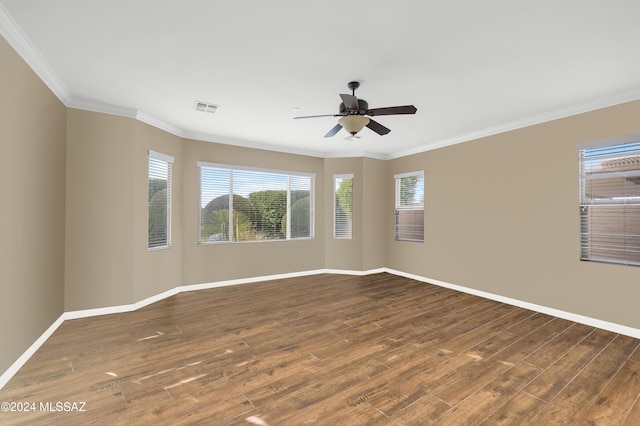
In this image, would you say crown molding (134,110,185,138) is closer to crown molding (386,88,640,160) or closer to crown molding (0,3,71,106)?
crown molding (0,3,71,106)

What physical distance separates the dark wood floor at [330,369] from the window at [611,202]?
94cm

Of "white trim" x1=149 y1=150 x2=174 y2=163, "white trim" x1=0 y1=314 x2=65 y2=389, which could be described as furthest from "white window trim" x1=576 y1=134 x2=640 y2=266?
"white trim" x1=0 y1=314 x2=65 y2=389

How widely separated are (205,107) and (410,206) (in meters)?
4.22

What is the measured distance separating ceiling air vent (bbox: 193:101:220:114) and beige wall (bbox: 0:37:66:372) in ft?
4.60

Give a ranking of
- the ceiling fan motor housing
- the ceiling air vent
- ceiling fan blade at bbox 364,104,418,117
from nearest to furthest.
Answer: ceiling fan blade at bbox 364,104,418,117, the ceiling fan motor housing, the ceiling air vent

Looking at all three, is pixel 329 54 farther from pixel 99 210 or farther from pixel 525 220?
pixel 525 220

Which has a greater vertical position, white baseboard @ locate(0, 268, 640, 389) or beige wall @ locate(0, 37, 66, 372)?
beige wall @ locate(0, 37, 66, 372)

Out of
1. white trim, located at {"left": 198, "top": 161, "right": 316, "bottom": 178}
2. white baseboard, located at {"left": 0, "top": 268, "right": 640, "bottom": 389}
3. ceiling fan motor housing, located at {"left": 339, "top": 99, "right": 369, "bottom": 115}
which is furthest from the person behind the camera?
white trim, located at {"left": 198, "top": 161, "right": 316, "bottom": 178}

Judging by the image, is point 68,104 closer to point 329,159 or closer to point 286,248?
point 286,248

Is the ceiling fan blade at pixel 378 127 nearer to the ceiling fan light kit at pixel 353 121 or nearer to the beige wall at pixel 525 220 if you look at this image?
the ceiling fan light kit at pixel 353 121

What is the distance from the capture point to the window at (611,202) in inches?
128

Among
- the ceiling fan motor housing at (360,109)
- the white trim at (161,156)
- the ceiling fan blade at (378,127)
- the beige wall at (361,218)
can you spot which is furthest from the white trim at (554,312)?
the white trim at (161,156)

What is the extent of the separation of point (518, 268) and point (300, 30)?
4189mm

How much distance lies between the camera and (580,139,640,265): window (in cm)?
324
